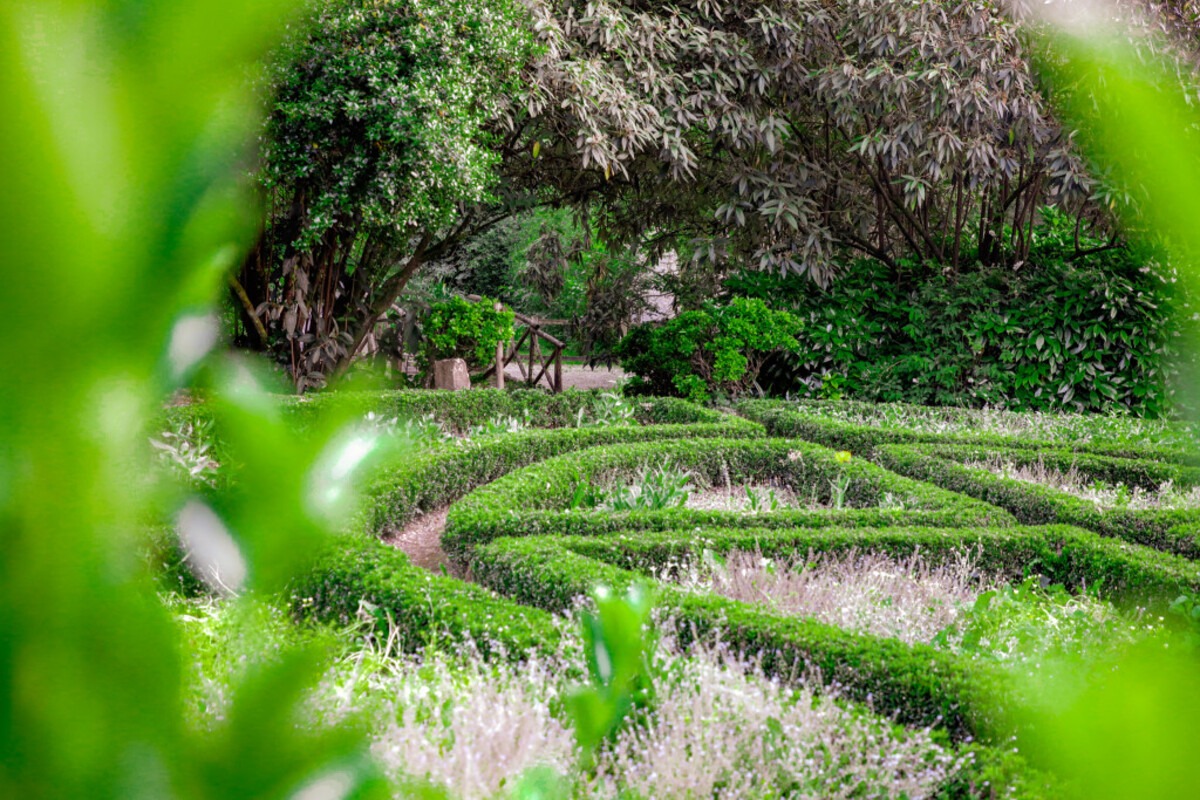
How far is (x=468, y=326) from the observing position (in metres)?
11.4

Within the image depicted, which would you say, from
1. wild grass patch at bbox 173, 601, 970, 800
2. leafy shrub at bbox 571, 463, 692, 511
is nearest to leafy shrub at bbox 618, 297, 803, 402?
leafy shrub at bbox 571, 463, 692, 511

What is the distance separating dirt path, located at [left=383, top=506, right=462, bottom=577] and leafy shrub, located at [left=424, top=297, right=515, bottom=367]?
5.18m

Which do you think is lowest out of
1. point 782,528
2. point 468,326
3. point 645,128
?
point 782,528

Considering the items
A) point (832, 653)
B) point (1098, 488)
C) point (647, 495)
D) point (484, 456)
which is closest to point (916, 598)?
point (832, 653)

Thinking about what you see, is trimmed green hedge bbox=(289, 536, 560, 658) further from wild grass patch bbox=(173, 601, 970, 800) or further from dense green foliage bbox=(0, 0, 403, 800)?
dense green foliage bbox=(0, 0, 403, 800)

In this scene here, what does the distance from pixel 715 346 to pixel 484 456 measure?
473 centimetres

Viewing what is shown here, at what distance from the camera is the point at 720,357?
10797 millimetres

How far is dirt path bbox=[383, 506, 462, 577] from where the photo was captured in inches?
214

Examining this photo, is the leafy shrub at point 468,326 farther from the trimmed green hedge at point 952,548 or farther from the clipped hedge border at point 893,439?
the trimmed green hedge at point 952,548

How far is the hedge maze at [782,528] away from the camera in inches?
133

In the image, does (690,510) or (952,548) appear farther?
(690,510)

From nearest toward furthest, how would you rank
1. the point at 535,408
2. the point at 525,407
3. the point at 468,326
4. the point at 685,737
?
1. the point at 685,737
2. the point at 525,407
3. the point at 535,408
4. the point at 468,326

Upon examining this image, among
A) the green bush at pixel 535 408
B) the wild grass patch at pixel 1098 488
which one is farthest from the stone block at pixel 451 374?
the wild grass patch at pixel 1098 488

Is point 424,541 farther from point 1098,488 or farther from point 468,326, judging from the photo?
point 468,326
